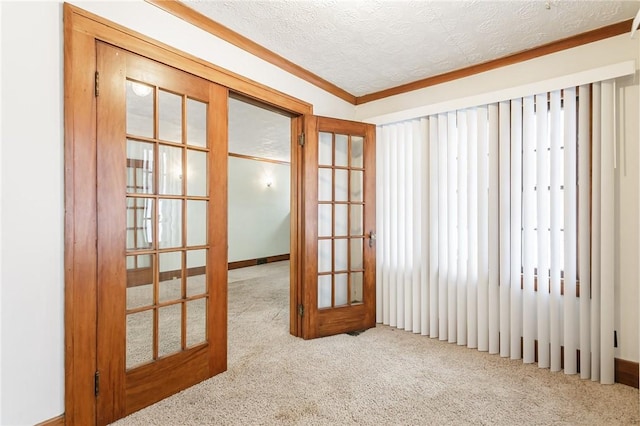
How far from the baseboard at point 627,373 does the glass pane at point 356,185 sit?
2.35 meters

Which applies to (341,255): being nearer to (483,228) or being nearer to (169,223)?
(483,228)

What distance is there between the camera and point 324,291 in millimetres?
3094

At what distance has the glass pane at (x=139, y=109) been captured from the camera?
1.80 m

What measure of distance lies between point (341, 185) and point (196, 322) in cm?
184

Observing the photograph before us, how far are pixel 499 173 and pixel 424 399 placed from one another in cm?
188

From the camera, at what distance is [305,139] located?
2939 mm

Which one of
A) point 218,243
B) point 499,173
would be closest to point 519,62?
point 499,173

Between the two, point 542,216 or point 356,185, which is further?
point 356,185

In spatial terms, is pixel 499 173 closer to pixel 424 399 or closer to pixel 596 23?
pixel 596 23

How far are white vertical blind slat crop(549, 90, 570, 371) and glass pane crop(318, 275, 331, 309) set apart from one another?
6.08 ft

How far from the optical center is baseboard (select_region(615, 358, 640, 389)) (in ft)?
6.84

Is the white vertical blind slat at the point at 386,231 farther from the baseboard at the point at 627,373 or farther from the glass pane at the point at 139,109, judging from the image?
the glass pane at the point at 139,109

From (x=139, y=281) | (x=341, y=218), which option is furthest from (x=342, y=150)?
(x=139, y=281)

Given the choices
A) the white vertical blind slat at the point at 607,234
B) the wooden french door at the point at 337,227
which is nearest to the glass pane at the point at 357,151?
the wooden french door at the point at 337,227
